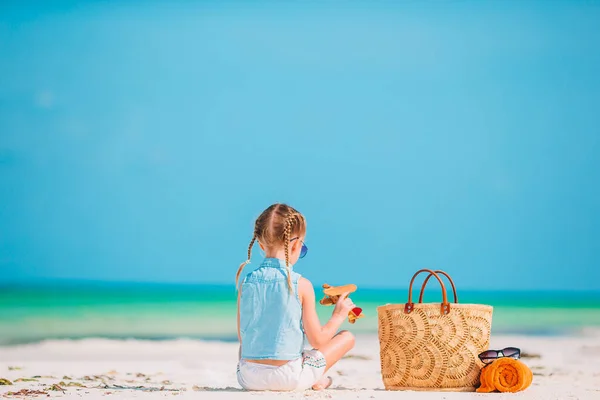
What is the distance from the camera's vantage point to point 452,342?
4848 millimetres

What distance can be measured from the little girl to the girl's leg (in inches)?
2.5

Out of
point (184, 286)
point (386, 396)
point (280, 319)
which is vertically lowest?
point (386, 396)

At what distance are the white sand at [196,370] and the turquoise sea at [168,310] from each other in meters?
1.89

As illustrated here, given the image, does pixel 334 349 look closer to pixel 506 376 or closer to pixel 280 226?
pixel 280 226

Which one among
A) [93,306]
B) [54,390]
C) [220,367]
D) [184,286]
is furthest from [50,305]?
[54,390]

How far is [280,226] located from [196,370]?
10.1 feet

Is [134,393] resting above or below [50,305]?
below

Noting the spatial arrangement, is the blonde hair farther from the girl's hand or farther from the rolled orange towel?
the rolled orange towel

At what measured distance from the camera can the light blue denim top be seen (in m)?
4.51

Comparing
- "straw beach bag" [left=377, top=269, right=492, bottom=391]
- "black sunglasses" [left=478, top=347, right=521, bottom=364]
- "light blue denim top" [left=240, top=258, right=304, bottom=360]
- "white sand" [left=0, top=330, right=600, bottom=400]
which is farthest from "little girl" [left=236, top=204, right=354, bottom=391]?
"black sunglasses" [left=478, top=347, right=521, bottom=364]

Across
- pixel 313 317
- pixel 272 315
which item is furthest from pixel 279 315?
pixel 313 317

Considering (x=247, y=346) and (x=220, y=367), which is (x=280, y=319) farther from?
(x=220, y=367)

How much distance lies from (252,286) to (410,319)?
93cm

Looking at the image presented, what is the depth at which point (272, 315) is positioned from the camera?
4.53 m
